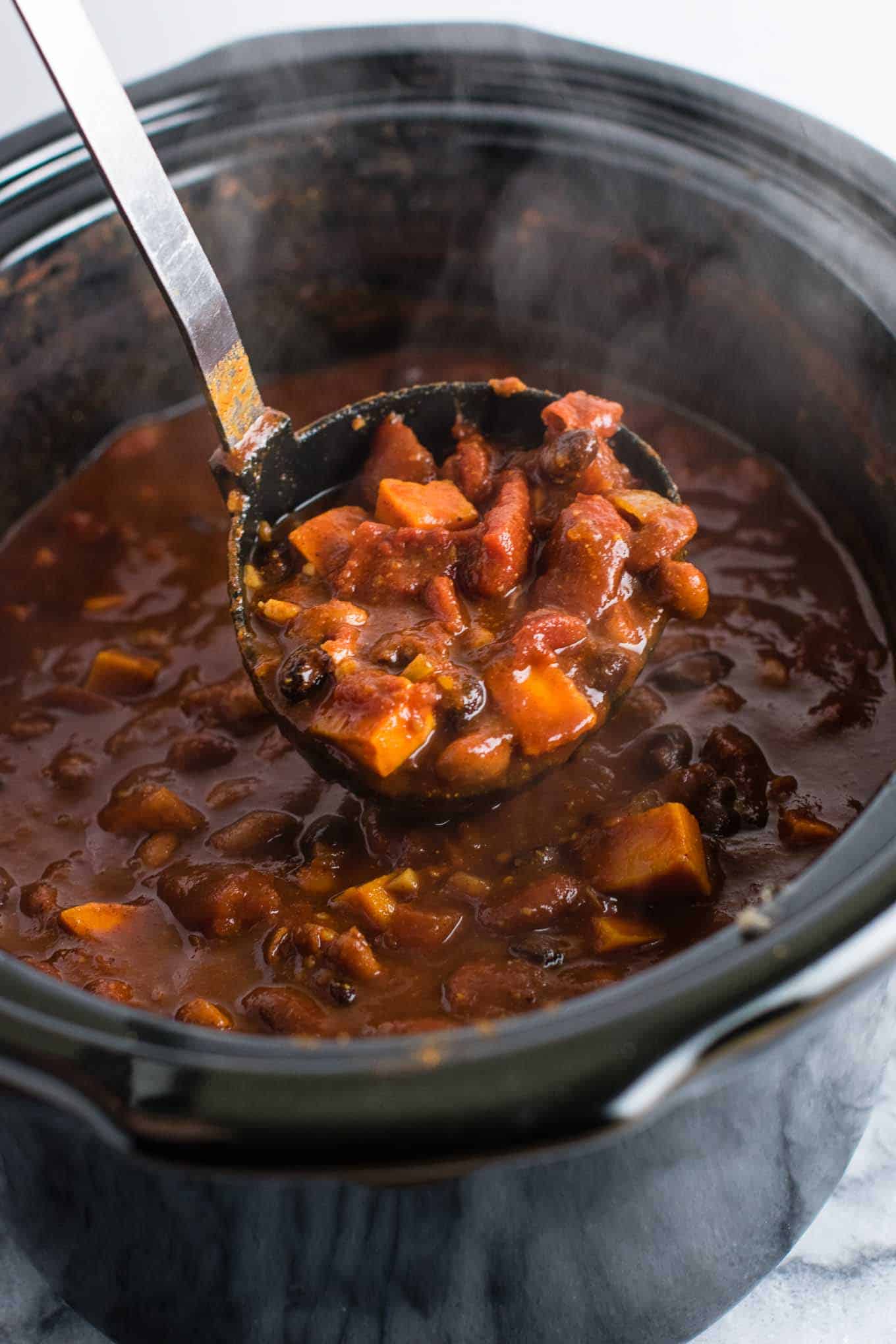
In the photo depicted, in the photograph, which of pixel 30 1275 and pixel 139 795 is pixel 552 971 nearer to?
pixel 139 795

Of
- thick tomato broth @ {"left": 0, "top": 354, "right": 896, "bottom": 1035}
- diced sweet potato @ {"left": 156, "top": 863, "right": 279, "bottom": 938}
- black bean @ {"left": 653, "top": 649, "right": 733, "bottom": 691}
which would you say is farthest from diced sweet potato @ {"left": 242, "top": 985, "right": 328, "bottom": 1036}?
black bean @ {"left": 653, "top": 649, "right": 733, "bottom": 691}

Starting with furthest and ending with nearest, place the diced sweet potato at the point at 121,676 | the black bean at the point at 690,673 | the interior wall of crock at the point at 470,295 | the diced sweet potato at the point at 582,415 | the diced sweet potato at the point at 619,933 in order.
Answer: the interior wall of crock at the point at 470,295
the diced sweet potato at the point at 121,676
the black bean at the point at 690,673
the diced sweet potato at the point at 582,415
the diced sweet potato at the point at 619,933

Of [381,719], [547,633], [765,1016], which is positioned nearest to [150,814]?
[381,719]

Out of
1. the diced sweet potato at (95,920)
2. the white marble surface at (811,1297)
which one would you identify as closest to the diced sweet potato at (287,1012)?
the diced sweet potato at (95,920)

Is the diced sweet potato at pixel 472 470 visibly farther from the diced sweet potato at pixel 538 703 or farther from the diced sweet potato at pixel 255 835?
the diced sweet potato at pixel 255 835

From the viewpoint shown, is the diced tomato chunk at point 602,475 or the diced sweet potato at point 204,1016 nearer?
the diced sweet potato at point 204,1016

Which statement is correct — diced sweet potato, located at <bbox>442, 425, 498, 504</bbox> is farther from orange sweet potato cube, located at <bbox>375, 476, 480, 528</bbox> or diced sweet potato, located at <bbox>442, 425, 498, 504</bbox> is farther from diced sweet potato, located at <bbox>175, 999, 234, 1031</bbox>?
diced sweet potato, located at <bbox>175, 999, 234, 1031</bbox>

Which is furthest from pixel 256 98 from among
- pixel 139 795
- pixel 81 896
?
pixel 81 896
